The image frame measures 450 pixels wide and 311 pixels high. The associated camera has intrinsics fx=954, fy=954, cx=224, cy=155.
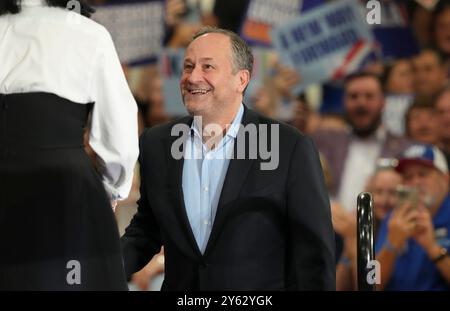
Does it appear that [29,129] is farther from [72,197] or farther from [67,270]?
[67,270]

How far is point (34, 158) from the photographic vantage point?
2.03m

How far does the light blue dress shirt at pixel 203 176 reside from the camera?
230 centimetres

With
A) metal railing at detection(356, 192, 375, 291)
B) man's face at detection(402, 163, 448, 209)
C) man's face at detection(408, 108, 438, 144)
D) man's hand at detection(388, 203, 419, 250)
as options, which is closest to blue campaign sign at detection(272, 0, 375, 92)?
man's face at detection(408, 108, 438, 144)

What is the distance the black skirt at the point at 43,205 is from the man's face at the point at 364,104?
2633 millimetres

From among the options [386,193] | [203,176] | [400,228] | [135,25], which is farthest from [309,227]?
[135,25]

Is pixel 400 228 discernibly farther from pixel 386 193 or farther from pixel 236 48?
pixel 236 48

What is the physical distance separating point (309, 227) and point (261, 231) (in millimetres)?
119

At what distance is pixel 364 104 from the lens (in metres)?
4.54

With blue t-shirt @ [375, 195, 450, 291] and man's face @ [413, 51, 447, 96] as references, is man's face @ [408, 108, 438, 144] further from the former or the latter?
blue t-shirt @ [375, 195, 450, 291]

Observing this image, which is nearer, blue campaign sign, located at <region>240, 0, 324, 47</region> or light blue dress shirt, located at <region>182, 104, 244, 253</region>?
light blue dress shirt, located at <region>182, 104, 244, 253</region>

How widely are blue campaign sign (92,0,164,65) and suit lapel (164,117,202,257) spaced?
7.59ft

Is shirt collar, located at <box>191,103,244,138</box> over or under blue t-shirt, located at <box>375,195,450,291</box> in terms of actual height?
over

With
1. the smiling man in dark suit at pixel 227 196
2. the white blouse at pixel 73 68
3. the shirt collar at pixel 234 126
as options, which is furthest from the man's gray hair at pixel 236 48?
the white blouse at pixel 73 68

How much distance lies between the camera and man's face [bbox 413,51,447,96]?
4.50 m
